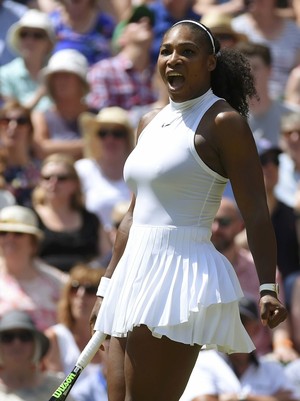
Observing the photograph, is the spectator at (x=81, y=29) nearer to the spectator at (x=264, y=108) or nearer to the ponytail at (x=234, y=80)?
the spectator at (x=264, y=108)

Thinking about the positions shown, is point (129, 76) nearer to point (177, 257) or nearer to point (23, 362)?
point (23, 362)

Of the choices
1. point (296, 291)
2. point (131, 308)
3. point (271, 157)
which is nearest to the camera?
point (131, 308)

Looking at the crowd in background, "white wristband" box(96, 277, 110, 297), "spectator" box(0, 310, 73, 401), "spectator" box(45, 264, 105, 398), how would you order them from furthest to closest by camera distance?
"spectator" box(45, 264, 105, 398) → the crowd in background → "spectator" box(0, 310, 73, 401) → "white wristband" box(96, 277, 110, 297)

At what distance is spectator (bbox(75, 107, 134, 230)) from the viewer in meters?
9.45

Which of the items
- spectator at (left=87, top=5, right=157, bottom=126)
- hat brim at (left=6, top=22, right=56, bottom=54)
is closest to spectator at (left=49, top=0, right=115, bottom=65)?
hat brim at (left=6, top=22, right=56, bottom=54)

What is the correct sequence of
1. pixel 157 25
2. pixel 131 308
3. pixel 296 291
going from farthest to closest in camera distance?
pixel 157 25
pixel 296 291
pixel 131 308

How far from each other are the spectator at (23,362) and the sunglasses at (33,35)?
3806 millimetres

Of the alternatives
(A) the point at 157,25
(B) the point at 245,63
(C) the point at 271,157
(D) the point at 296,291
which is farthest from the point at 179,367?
(A) the point at 157,25

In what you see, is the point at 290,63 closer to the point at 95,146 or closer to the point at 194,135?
the point at 95,146

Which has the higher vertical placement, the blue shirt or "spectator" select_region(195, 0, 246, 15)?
"spectator" select_region(195, 0, 246, 15)

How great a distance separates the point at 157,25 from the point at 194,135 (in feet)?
21.6

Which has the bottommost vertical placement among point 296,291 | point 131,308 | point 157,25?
point 296,291

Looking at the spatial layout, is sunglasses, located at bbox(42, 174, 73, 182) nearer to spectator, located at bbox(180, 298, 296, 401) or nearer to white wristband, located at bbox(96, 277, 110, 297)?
spectator, located at bbox(180, 298, 296, 401)

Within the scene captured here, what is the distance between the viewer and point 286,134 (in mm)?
9742
